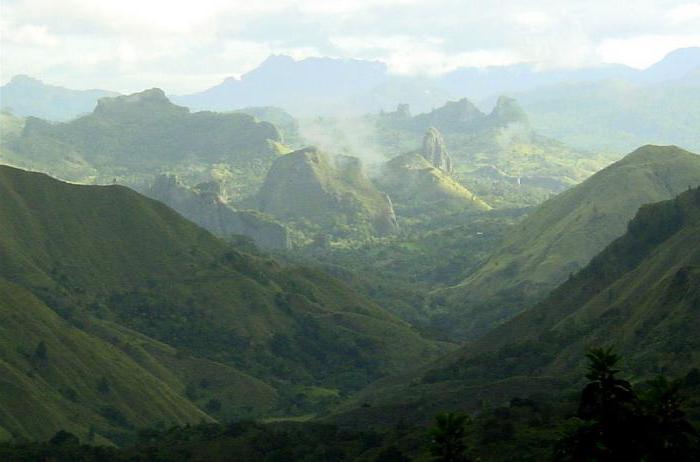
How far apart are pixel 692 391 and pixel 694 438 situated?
251ft

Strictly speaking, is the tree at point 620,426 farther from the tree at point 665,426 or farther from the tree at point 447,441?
the tree at point 447,441

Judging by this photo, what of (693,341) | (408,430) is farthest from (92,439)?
(693,341)

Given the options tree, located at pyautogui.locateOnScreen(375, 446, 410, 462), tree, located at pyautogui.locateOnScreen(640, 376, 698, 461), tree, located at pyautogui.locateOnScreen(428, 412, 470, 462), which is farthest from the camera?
tree, located at pyautogui.locateOnScreen(375, 446, 410, 462)

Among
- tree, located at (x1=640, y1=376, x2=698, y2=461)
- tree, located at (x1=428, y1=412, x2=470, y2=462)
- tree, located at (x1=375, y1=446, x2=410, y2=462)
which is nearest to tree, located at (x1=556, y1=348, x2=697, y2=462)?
tree, located at (x1=640, y1=376, x2=698, y2=461)

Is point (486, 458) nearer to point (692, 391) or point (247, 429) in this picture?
point (692, 391)

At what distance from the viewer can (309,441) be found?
176 meters

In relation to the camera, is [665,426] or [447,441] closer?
[447,441]

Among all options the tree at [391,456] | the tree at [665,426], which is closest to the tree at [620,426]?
the tree at [665,426]

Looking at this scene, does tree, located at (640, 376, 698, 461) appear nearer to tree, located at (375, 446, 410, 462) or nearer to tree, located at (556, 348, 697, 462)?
tree, located at (556, 348, 697, 462)

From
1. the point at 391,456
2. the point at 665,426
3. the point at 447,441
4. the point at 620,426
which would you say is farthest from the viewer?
the point at 391,456

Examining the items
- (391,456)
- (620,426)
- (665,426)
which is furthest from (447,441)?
(391,456)

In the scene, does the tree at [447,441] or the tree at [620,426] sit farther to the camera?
the tree at [447,441]

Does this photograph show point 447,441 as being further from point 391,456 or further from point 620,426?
point 391,456

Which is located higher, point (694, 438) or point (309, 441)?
point (694, 438)
